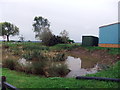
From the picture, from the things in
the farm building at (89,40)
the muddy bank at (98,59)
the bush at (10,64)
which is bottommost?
the muddy bank at (98,59)

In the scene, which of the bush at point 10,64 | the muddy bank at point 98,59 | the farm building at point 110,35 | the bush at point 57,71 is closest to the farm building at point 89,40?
the farm building at point 110,35

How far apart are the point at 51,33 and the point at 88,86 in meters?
25.5

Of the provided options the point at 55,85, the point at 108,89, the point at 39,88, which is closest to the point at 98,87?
the point at 108,89

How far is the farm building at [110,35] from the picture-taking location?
1927 centimetres

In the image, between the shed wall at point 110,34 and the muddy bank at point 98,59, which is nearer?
the muddy bank at point 98,59

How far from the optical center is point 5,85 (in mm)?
4184

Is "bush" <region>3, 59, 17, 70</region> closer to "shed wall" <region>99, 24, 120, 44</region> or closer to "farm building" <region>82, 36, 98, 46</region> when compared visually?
"shed wall" <region>99, 24, 120, 44</region>

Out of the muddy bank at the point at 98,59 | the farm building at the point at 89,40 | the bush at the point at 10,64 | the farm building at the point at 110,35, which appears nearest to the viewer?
the bush at the point at 10,64

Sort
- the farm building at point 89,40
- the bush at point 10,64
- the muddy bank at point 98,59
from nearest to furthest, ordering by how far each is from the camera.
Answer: the bush at point 10,64
the muddy bank at point 98,59
the farm building at point 89,40

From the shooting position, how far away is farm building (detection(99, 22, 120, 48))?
19.3 m

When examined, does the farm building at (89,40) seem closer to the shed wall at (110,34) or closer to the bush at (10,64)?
the shed wall at (110,34)

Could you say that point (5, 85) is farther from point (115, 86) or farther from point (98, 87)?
point (115, 86)

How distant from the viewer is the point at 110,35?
66.8 feet

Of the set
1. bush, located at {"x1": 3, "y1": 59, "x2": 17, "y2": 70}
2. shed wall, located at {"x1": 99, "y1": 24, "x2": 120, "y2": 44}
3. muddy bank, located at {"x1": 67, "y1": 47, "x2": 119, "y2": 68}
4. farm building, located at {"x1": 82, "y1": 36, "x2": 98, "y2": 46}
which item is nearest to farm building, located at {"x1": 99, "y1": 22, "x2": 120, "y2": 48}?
shed wall, located at {"x1": 99, "y1": 24, "x2": 120, "y2": 44}
